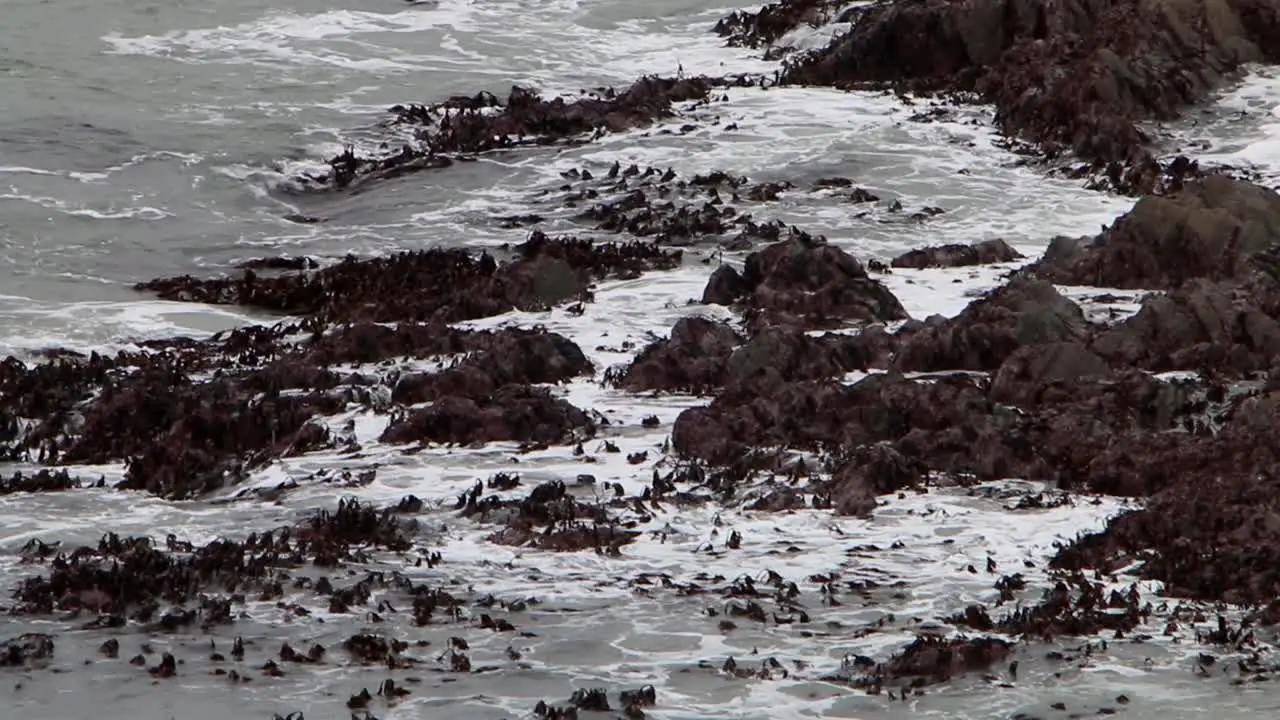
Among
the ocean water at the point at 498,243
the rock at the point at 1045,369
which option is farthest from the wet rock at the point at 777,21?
the rock at the point at 1045,369

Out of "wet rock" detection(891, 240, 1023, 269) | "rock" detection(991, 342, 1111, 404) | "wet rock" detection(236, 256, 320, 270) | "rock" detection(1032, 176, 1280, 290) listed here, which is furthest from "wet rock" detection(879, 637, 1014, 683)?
"wet rock" detection(236, 256, 320, 270)

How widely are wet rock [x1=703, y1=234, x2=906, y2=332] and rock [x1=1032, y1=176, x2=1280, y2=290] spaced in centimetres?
180

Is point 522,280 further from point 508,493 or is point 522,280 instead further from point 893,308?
point 508,493

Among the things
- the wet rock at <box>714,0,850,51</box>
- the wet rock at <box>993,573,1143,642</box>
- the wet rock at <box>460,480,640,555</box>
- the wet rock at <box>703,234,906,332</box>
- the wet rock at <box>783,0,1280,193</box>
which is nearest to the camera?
the wet rock at <box>993,573,1143,642</box>

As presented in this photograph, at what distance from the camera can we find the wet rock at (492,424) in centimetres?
1281

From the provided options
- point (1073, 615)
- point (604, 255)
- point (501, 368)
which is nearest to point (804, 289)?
point (604, 255)

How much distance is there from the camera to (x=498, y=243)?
62.4ft

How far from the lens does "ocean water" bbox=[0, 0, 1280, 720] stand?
28.6ft

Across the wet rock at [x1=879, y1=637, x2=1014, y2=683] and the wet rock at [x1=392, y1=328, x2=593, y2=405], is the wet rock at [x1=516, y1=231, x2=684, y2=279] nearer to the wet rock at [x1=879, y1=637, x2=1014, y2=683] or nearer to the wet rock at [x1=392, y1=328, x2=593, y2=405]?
the wet rock at [x1=392, y1=328, x2=593, y2=405]

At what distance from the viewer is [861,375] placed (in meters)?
13.9

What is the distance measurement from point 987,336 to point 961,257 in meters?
3.66

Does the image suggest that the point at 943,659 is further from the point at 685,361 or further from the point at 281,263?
the point at 281,263

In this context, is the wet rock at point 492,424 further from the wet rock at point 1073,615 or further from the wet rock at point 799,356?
the wet rock at point 1073,615

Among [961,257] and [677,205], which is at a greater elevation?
[677,205]
